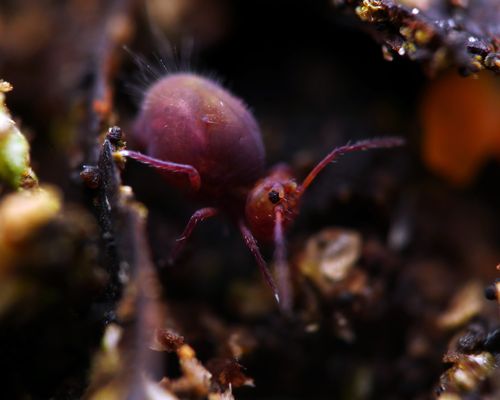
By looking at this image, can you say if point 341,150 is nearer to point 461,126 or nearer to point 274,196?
point 274,196

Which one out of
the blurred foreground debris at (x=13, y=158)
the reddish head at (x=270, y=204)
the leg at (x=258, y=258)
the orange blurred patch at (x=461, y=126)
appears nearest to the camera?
the blurred foreground debris at (x=13, y=158)

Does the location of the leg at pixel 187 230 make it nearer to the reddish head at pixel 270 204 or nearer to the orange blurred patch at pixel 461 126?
the reddish head at pixel 270 204

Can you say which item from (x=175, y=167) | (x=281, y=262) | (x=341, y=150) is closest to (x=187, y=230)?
(x=175, y=167)

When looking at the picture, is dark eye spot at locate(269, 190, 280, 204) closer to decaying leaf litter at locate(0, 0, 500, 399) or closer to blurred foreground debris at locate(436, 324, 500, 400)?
decaying leaf litter at locate(0, 0, 500, 399)

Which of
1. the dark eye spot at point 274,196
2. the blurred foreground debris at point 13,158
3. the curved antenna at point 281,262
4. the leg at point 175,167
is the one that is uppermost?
the blurred foreground debris at point 13,158

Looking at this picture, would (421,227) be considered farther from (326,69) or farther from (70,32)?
(70,32)

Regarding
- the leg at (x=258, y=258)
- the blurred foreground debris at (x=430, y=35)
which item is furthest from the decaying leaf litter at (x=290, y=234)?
the leg at (x=258, y=258)
